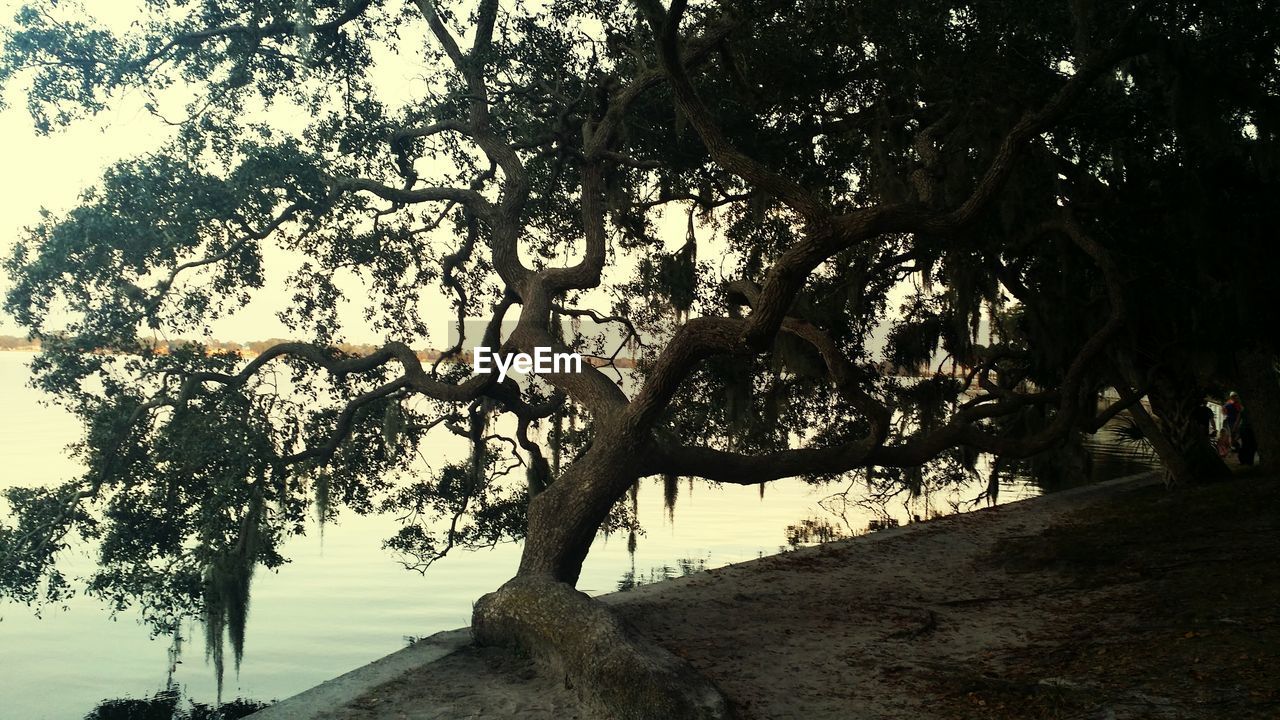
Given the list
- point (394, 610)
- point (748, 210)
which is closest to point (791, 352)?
point (748, 210)

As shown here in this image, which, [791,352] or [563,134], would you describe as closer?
[563,134]

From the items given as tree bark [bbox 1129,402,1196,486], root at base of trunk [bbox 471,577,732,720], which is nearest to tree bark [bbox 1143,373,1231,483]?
tree bark [bbox 1129,402,1196,486]

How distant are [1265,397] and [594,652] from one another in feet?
34.0

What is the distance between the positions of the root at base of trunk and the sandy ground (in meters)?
0.15

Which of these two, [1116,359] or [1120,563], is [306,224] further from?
[1116,359]

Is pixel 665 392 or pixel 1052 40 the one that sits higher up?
pixel 1052 40

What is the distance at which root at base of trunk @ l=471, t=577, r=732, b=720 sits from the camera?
5562 mm

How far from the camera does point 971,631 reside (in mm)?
7426

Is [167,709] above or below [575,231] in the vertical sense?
below

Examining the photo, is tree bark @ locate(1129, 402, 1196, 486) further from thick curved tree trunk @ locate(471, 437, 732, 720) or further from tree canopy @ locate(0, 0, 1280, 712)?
thick curved tree trunk @ locate(471, 437, 732, 720)

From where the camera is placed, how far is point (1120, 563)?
915cm

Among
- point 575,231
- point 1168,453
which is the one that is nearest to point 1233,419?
point 1168,453

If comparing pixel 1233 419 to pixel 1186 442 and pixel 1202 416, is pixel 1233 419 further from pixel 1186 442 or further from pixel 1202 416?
pixel 1186 442

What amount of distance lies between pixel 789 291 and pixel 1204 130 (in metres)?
3.55
